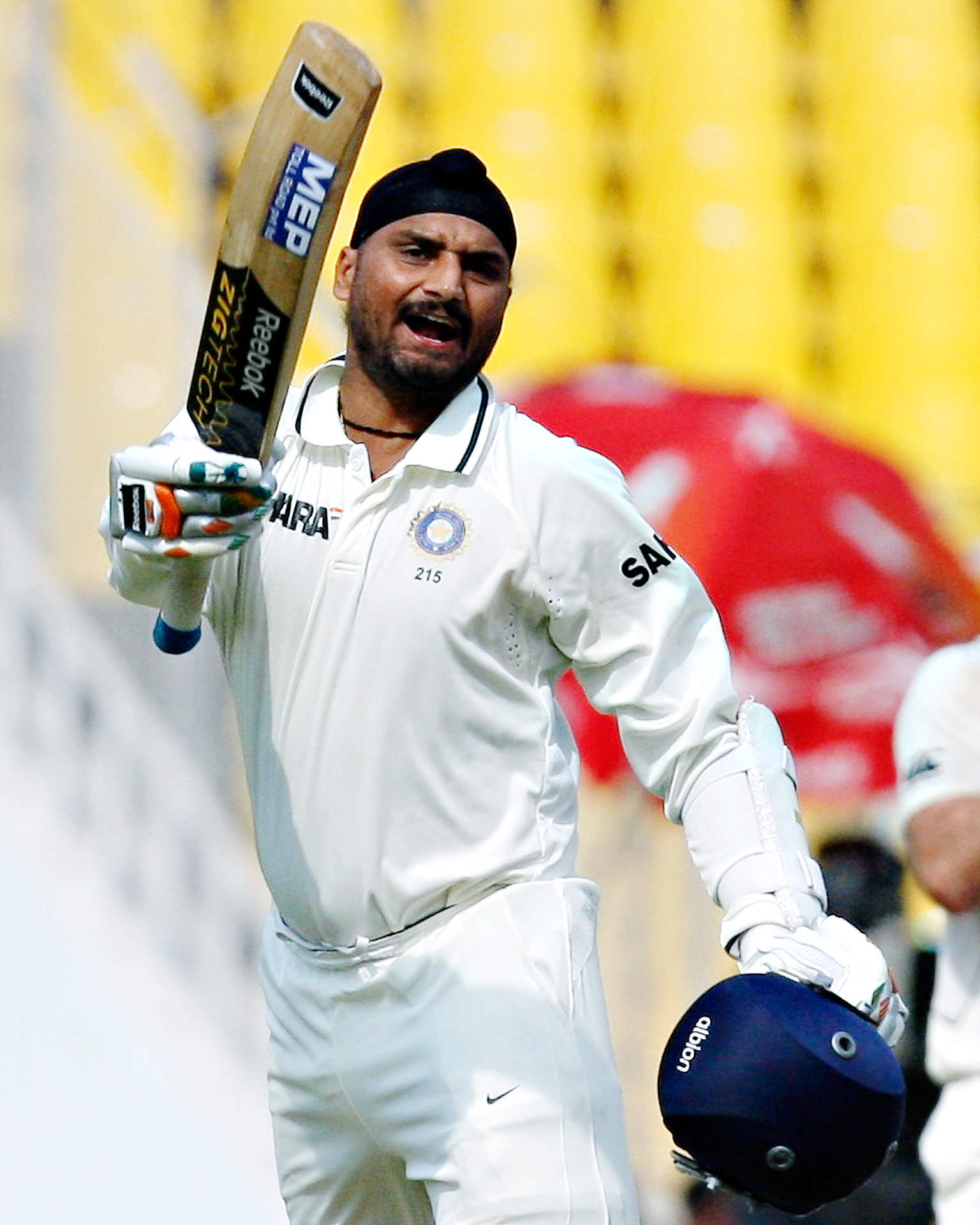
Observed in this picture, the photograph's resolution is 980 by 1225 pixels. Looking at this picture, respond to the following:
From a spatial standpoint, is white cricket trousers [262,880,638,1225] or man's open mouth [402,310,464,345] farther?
man's open mouth [402,310,464,345]

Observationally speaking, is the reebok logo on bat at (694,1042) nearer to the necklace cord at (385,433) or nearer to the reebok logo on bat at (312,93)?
the necklace cord at (385,433)

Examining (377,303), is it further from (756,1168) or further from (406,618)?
(756,1168)

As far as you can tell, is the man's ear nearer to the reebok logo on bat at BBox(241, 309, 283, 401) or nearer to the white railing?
the reebok logo on bat at BBox(241, 309, 283, 401)

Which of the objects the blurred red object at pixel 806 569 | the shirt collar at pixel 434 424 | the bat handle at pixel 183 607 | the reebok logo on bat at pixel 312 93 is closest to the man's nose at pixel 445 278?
the shirt collar at pixel 434 424

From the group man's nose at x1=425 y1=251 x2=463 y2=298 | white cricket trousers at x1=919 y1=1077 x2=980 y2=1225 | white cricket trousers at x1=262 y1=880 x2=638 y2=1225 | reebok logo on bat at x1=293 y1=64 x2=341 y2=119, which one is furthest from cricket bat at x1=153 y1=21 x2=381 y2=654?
white cricket trousers at x1=919 y1=1077 x2=980 y2=1225

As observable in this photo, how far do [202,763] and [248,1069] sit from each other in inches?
33.0

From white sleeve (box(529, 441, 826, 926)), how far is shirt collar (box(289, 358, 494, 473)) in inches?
4.8

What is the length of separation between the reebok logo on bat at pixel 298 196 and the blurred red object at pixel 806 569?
3.87m

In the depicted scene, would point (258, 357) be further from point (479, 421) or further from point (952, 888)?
point (952, 888)

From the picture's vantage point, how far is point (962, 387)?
9594 millimetres

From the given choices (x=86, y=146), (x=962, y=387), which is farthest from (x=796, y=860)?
(x=962, y=387)

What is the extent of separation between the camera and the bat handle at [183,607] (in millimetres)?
2645

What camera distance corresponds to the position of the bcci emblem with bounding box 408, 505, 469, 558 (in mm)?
2637

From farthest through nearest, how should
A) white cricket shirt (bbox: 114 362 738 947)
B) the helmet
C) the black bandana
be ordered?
the black bandana < white cricket shirt (bbox: 114 362 738 947) < the helmet
